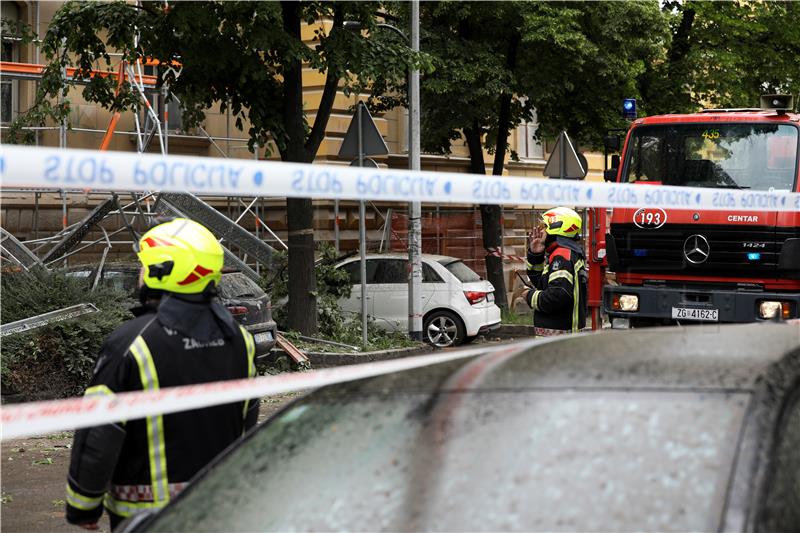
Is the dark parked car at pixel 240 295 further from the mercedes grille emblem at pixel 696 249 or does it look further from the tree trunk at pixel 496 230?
the tree trunk at pixel 496 230

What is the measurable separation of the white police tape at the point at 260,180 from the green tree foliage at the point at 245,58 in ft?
33.5

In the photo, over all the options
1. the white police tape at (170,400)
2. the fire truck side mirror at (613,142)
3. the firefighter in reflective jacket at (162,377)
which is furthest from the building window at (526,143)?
the white police tape at (170,400)

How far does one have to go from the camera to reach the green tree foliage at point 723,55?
22.7 m

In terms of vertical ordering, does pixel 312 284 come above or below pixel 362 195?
below

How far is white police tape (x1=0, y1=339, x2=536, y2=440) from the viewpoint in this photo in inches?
108

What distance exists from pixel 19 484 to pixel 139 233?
1140 centimetres

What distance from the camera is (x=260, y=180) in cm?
305

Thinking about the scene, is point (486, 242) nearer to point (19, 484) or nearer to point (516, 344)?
point (19, 484)

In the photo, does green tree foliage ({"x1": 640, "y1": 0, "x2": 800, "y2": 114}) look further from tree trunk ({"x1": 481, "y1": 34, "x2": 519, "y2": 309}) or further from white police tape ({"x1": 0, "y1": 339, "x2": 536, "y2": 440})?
white police tape ({"x1": 0, "y1": 339, "x2": 536, "y2": 440})

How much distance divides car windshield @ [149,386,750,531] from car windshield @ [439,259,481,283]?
15.4 metres

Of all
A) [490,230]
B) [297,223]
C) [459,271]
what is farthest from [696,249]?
[490,230]

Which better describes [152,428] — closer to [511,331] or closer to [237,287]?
[237,287]

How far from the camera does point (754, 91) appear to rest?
77.2ft

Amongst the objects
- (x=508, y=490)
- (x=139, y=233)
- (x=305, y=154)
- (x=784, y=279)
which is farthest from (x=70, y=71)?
(x=508, y=490)
